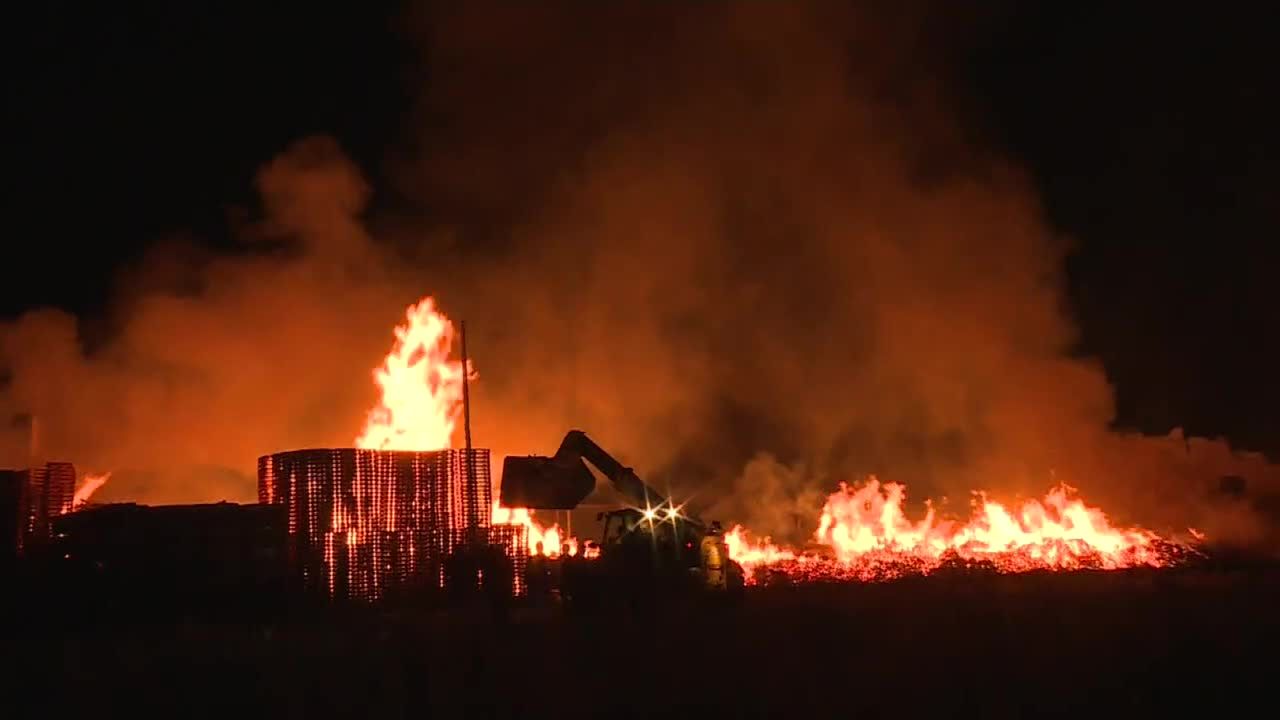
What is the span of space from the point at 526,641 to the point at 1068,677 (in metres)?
7.72

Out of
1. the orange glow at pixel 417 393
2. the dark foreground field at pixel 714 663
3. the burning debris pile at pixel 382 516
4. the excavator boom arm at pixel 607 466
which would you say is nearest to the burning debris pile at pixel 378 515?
the burning debris pile at pixel 382 516

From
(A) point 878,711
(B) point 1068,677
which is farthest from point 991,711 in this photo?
(B) point 1068,677

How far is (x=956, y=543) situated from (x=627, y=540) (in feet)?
59.4

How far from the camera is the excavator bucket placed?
820 inches

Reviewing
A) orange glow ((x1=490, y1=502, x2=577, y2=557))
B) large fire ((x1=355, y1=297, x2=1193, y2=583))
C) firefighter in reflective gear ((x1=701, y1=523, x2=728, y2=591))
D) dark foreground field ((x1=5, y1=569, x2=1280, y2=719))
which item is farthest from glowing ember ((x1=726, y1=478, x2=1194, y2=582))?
dark foreground field ((x1=5, y1=569, x2=1280, y2=719))

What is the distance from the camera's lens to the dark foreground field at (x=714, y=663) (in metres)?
10.1

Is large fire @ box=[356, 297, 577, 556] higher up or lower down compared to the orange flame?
higher up

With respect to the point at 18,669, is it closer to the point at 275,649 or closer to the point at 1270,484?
the point at 275,649

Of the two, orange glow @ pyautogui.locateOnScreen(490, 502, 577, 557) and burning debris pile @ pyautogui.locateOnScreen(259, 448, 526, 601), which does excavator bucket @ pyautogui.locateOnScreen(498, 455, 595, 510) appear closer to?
burning debris pile @ pyautogui.locateOnScreen(259, 448, 526, 601)

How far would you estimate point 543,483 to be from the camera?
21156 millimetres

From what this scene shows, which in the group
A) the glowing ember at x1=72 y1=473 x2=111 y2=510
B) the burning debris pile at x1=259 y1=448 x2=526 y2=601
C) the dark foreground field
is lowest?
the dark foreground field

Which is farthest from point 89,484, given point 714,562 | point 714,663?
point 714,663

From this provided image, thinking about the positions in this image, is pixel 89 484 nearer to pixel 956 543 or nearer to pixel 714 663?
pixel 714 663

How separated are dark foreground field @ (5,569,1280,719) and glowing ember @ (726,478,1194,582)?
972cm
